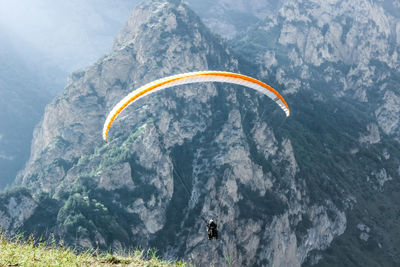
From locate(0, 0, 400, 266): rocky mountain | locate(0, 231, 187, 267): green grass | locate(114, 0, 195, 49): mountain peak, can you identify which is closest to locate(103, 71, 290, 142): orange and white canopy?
locate(0, 231, 187, 267): green grass

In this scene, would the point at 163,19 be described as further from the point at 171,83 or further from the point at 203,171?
the point at 171,83

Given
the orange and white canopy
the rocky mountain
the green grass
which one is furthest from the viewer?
the rocky mountain

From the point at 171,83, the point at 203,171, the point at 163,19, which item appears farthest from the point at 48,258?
the point at 163,19

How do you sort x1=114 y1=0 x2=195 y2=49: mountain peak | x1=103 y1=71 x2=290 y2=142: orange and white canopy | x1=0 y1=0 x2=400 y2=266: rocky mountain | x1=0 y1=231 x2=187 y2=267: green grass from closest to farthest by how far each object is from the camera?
x1=0 y1=231 x2=187 y2=267: green grass < x1=103 y1=71 x2=290 y2=142: orange and white canopy < x1=0 y1=0 x2=400 y2=266: rocky mountain < x1=114 y1=0 x2=195 y2=49: mountain peak

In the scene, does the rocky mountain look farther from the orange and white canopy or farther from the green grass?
the green grass

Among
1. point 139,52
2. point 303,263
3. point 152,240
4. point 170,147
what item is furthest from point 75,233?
point 139,52

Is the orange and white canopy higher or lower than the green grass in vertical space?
higher

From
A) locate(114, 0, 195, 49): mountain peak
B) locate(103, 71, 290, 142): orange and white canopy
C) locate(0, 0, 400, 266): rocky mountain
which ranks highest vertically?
locate(114, 0, 195, 49): mountain peak

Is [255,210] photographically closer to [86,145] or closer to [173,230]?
[173,230]

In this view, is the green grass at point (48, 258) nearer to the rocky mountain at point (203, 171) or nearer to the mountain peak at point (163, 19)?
the rocky mountain at point (203, 171)
